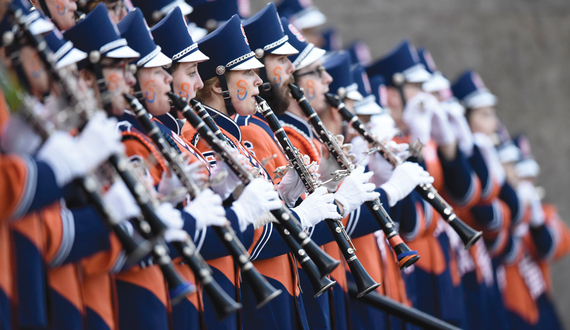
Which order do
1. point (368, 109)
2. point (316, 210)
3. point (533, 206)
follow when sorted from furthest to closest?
point (533, 206), point (368, 109), point (316, 210)

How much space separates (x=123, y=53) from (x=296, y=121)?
1628mm

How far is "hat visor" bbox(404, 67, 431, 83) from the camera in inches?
254

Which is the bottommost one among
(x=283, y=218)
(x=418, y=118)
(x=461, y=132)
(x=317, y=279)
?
(x=461, y=132)

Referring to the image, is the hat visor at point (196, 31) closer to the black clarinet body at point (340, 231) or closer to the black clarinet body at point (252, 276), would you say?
the black clarinet body at point (340, 231)

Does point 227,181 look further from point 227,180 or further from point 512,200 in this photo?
point 512,200

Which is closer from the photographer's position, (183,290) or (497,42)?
(183,290)

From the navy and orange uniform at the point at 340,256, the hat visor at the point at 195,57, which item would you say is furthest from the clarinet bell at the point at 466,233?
the hat visor at the point at 195,57

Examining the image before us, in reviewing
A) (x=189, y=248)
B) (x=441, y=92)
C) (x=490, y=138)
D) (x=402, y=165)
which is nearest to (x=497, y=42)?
(x=490, y=138)

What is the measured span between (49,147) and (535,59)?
974 centimetres

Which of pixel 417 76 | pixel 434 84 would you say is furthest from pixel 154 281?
pixel 434 84

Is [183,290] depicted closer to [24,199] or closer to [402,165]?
[24,199]

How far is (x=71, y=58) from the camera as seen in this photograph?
9.02 ft

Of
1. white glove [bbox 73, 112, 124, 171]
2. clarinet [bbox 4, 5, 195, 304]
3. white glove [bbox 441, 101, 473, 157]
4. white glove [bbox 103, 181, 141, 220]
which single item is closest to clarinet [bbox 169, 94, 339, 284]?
clarinet [bbox 4, 5, 195, 304]

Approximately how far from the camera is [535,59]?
10.7m
